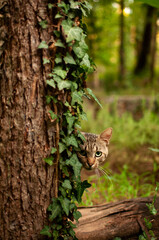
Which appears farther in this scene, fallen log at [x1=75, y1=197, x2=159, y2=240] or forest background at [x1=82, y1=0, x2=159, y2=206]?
forest background at [x1=82, y1=0, x2=159, y2=206]

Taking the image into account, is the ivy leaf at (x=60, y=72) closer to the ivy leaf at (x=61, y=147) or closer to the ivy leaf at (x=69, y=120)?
the ivy leaf at (x=69, y=120)

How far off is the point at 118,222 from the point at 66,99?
4.06 ft

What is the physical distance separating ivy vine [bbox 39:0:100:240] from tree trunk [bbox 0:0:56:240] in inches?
2.2

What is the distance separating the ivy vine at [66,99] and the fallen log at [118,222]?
0.24 meters

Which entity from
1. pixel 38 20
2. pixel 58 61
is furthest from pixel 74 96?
pixel 38 20

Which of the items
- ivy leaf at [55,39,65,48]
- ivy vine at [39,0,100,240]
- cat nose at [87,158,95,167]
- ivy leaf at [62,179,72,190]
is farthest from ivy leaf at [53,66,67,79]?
cat nose at [87,158,95,167]

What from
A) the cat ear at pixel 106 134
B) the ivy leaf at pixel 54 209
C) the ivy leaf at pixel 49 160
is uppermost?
the cat ear at pixel 106 134

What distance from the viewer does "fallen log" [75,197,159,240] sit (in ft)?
6.33

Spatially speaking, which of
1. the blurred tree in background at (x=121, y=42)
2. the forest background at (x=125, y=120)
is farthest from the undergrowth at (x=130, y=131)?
the blurred tree in background at (x=121, y=42)

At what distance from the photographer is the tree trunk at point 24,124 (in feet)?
4.65

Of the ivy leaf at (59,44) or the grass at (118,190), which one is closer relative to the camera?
the ivy leaf at (59,44)

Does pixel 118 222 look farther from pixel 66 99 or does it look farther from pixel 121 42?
pixel 121 42

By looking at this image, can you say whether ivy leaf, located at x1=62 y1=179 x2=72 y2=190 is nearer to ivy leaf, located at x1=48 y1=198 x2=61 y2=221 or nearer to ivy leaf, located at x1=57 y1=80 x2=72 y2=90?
ivy leaf, located at x1=48 y1=198 x2=61 y2=221

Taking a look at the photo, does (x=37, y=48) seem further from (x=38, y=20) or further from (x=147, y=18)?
(x=147, y=18)
